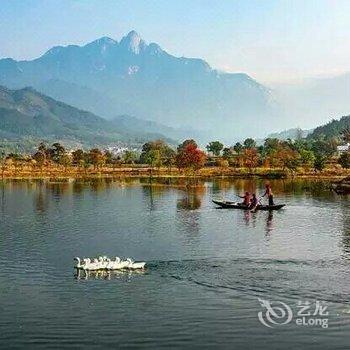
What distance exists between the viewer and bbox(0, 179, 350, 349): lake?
2222cm

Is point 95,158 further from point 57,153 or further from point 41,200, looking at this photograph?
point 41,200

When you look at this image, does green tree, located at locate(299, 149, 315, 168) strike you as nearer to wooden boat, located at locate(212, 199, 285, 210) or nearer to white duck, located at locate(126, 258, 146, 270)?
wooden boat, located at locate(212, 199, 285, 210)

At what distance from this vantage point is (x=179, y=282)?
29438mm

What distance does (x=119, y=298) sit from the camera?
2656 centimetres

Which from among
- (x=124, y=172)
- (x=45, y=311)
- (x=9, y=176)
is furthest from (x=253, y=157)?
(x=45, y=311)

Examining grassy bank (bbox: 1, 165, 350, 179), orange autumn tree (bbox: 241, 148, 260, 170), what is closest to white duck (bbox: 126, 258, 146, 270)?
grassy bank (bbox: 1, 165, 350, 179)

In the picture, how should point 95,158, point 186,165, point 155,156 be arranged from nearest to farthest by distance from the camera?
1. point 186,165
2. point 155,156
3. point 95,158

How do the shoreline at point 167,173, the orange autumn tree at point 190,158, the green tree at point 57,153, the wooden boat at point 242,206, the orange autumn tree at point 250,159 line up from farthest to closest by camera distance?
the green tree at point 57,153 → the orange autumn tree at point 250,159 → the orange autumn tree at point 190,158 → the shoreline at point 167,173 → the wooden boat at point 242,206

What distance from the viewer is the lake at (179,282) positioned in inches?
875

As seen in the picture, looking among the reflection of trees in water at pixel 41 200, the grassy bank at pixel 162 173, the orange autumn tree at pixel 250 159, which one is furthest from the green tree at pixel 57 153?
the reflection of trees in water at pixel 41 200

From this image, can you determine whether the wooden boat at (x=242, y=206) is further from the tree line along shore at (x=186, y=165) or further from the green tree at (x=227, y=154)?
the green tree at (x=227, y=154)

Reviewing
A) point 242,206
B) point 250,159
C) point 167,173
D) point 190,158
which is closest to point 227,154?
point 250,159

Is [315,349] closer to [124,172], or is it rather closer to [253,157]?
[124,172]

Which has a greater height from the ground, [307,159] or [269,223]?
[307,159]
